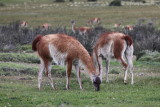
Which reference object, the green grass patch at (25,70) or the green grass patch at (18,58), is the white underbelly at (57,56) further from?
the green grass patch at (18,58)

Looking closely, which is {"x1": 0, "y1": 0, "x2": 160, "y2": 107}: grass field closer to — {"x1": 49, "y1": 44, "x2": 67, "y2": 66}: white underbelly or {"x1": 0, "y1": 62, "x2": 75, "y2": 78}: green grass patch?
{"x1": 0, "y1": 62, "x2": 75, "y2": 78}: green grass patch

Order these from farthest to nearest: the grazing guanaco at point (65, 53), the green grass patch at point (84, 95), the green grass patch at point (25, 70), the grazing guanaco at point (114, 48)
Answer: the green grass patch at point (25, 70) < the grazing guanaco at point (114, 48) < the grazing guanaco at point (65, 53) < the green grass patch at point (84, 95)

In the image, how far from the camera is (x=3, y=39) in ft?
96.5

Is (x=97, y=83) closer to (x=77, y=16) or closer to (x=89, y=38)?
(x=89, y=38)

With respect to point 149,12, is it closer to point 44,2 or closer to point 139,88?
point 44,2

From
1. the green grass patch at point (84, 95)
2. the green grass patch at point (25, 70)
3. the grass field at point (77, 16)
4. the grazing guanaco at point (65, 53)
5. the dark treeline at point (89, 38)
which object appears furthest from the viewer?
the grass field at point (77, 16)

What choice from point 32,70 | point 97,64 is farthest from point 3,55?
point 97,64

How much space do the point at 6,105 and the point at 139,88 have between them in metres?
4.63

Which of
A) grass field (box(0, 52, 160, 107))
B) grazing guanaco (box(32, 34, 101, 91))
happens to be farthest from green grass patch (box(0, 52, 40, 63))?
grazing guanaco (box(32, 34, 101, 91))

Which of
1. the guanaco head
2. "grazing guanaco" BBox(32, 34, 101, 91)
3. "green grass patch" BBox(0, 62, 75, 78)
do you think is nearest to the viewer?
the guanaco head

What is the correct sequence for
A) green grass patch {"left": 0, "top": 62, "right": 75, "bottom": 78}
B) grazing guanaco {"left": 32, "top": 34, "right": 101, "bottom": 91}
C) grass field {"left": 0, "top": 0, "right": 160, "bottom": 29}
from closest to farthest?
grazing guanaco {"left": 32, "top": 34, "right": 101, "bottom": 91} < green grass patch {"left": 0, "top": 62, "right": 75, "bottom": 78} < grass field {"left": 0, "top": 0, "right": 160, "bottom": 29}

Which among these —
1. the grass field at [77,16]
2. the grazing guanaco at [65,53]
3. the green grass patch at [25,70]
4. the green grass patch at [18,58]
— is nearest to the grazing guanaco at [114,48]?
the grazing guanaco at [65,53]

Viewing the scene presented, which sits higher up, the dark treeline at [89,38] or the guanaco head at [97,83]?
the guanaco head at [97,83]

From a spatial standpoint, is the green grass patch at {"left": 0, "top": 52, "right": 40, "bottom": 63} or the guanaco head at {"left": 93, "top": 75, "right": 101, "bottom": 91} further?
the green grass patch at {"left": 0, "top": 52, "right": 40, "bottom": 63}
